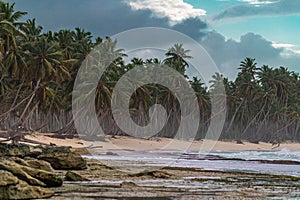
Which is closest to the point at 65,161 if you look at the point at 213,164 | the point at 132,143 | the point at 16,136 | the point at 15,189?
the point at 15,189

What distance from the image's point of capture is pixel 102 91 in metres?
75.8

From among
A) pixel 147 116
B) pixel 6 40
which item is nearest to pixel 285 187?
pixel 6 40

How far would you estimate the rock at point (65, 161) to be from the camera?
32.8 metres

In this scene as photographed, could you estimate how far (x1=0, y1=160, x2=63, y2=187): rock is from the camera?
821 inches

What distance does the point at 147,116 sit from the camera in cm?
10775

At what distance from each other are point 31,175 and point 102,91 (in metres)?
53.6

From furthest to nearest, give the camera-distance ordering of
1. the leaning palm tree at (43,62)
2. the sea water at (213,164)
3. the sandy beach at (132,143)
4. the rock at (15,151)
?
the sandy beach at (132,143) → the leaning palm tree at (43,62) → the sea water at (213,164) → the rock at (15,151)

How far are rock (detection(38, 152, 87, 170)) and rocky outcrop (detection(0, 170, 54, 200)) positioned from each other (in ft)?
40.6

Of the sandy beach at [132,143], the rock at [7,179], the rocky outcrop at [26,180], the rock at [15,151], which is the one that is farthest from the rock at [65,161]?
the sandy beach at [132,143]

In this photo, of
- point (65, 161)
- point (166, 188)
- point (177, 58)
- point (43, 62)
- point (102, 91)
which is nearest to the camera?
point (166, 188)

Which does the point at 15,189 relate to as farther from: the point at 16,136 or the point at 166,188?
the point at 16,136

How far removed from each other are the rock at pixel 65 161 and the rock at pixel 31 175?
9.18 m

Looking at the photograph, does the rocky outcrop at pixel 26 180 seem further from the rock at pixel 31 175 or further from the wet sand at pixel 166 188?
the wet sand at pixel 166 188

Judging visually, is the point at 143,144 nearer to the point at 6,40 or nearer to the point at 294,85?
the point at 6,40
